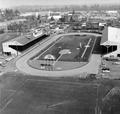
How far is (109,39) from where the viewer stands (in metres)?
35.4

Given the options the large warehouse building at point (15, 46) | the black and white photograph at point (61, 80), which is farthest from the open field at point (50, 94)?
the large warehouse building at point (15, 46)

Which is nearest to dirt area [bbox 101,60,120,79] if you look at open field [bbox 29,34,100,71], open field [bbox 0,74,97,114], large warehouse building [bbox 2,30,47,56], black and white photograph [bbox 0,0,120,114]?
black and white photograph [bbox 0,0,120,114]

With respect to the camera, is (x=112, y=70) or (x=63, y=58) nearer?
(x=112, y=70)

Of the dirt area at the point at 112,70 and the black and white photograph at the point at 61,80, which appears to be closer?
the black and white photograph at the point at 61,80

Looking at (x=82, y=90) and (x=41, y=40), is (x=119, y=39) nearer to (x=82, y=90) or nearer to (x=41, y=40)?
(x=82, y=90)

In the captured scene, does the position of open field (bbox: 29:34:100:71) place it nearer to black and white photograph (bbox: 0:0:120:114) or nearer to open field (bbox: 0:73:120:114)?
black and white photograph (bbox: 0:0:120:114)

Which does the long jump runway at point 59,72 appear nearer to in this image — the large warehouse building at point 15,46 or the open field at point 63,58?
the open field at point 63,58

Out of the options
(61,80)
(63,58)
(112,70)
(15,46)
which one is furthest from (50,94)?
(15,46)

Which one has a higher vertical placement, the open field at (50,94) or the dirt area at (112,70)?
the dirt area at (112,70)

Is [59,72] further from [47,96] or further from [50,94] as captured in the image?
[47,96]

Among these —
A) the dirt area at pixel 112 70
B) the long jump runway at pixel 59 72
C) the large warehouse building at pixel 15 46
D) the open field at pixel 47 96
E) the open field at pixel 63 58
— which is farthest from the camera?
the large warehouse building at pixel 15 46

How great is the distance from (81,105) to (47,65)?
13209 mm

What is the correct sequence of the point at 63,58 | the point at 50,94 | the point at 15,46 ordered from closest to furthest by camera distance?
the point at 50,94
the point at 63,58
the point at 15,46

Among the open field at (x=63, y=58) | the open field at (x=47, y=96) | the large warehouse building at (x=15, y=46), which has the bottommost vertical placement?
the open field at (x=47, y=96)
